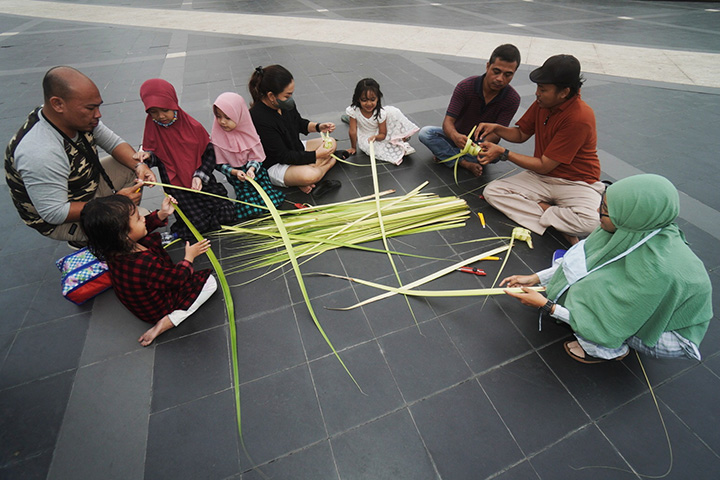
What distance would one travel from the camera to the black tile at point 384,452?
156cm

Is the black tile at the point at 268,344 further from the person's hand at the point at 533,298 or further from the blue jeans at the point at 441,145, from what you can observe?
the blue jeans at the point at 441,145

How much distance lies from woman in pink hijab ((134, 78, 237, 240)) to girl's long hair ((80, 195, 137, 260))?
89cm

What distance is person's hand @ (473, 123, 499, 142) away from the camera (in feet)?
10.2

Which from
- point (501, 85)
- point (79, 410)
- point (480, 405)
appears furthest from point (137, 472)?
point (501, 85)

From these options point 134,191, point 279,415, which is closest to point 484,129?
point 279,415

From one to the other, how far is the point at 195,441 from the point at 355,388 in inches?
33.2

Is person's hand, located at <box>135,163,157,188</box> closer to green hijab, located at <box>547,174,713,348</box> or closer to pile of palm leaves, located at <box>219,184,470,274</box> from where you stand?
pile of palm leaves, located at <box>219,184,470,274</box>

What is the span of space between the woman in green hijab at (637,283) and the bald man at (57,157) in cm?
292

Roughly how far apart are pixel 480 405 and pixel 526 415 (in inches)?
9.2

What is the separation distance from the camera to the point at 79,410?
1771 millimetres

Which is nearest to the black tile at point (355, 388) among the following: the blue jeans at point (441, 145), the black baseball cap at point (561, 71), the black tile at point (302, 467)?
the black tile at point (302, 467)

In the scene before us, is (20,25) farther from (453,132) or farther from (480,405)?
(480,405)

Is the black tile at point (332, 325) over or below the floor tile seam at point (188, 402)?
over

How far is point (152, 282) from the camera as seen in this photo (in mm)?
1901
